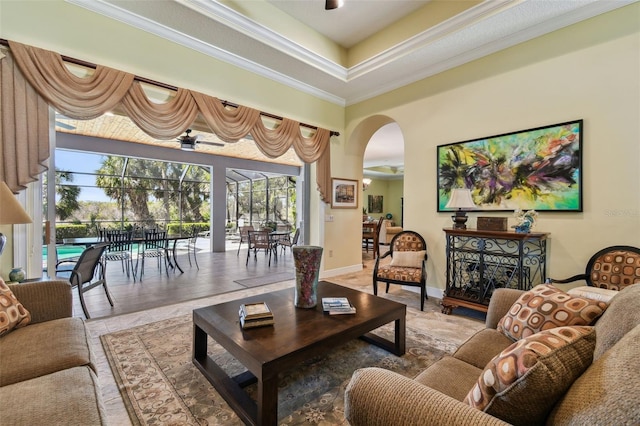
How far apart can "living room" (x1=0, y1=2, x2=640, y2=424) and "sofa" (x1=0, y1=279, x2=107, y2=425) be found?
4.24 ft

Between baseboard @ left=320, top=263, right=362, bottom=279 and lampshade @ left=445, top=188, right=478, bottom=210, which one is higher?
lampshade @ left=445, top=188, right=478, bottom=210

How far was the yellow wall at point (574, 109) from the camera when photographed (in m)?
2.57

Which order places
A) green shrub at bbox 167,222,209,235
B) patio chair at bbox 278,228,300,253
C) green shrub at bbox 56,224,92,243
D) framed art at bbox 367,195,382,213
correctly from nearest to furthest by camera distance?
patio chair at bbox 278,228,300,253, green shrub at bbox 56,224,92,243, green shrub at bbox 167,222,209,235, framed art at bbox 367,195,382,213

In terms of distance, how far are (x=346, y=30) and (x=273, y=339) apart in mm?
4035

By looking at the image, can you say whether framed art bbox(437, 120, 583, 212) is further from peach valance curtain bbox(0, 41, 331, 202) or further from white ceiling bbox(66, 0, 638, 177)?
peach valance curtain bbox(0, 41, 331, 202)

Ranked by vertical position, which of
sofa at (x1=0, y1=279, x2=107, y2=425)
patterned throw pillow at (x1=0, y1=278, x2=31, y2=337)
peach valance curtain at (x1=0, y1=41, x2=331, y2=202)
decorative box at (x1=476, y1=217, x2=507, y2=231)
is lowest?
sofa at (x1=0, y1=279, x2=107, y2=425)

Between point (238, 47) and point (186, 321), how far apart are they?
3271 millimetres

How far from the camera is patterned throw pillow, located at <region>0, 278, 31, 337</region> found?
1551 millimetres

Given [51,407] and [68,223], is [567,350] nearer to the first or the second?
[51,407]

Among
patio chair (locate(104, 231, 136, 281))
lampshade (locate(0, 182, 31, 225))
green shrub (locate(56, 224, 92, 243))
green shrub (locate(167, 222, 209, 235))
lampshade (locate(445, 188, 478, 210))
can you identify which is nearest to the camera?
lampshade (locate(0, 182, 31, 225))

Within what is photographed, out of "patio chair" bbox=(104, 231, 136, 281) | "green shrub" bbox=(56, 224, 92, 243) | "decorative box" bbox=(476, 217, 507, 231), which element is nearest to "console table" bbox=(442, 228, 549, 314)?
"decorative box" bbox=(476, 217, 507, 231)

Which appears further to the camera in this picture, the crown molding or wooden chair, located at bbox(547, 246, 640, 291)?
the crown molding

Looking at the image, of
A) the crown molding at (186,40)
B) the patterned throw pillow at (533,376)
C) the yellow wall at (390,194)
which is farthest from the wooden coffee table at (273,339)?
the yellow wall at (390,194)

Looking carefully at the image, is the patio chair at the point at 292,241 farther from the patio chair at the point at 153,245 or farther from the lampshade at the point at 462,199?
the lampshade at the point at 462,199
